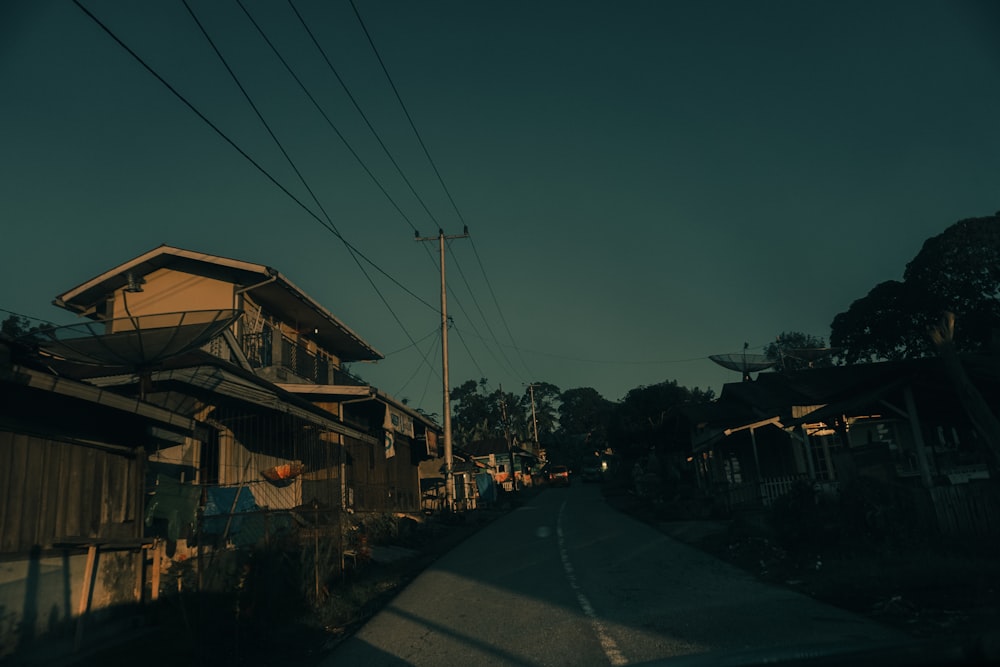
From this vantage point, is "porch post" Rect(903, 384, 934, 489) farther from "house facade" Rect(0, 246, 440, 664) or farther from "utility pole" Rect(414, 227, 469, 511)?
"utility pole" Rect(414, 227, 469, 511)

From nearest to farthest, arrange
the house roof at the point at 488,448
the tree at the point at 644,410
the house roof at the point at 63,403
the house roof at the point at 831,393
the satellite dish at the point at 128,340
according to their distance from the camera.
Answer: the house roof at the point at 63,403 < the satellite dish at the point at 128,340 < the house roof at the point at 831,393 < the tree at the point at 644,410 < the house roof at the point at 488,448

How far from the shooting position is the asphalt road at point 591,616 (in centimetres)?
647

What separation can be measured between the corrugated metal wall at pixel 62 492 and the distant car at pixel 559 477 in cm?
6220

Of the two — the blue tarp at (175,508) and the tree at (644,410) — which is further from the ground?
the tree at (644,410)

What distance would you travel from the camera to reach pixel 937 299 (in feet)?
114

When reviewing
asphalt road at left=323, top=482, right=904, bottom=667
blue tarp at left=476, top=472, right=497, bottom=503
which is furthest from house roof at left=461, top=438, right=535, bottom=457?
asphalt road at left=323, top=482, right=904, bottom=667

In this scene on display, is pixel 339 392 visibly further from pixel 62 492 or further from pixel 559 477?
pixel 559 477

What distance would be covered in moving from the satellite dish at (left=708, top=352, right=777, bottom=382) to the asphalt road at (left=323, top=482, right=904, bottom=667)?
2003cm

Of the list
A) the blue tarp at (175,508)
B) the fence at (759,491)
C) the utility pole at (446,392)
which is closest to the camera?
the blue tarp at (175,508)

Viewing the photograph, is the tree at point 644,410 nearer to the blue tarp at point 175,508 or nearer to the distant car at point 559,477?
the distant car at point 559,477

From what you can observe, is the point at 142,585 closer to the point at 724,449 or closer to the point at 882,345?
the point at 724,449

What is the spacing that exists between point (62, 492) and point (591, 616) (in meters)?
6.65

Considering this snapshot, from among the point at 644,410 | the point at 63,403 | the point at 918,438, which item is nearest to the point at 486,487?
the point at 644,410

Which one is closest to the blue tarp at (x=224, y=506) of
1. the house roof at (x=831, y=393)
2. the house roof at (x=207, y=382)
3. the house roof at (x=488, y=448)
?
the house roof at (x=207, y=382)
